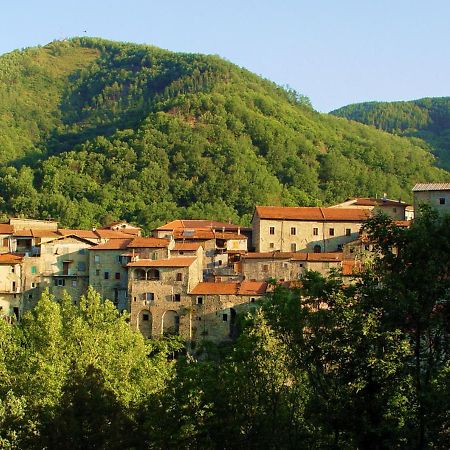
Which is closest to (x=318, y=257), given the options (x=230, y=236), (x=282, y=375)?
(x=230, y=236)

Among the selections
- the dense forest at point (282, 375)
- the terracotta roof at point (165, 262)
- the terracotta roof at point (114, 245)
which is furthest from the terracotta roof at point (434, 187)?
the dense forest at point (282, 375)

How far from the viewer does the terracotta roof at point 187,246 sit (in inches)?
2515

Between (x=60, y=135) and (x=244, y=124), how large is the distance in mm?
47592

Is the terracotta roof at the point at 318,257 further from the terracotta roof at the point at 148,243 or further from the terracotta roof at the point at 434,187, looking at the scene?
the terracotta roof at the point at 148,243

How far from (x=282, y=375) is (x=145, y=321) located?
3092 centimetres

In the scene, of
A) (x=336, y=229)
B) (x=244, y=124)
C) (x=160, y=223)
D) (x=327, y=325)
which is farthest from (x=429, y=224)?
(x=244, y=124)

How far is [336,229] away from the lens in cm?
6844

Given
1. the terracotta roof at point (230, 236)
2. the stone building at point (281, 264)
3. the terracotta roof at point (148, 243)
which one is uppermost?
the terracotta roof at point (230, 236)

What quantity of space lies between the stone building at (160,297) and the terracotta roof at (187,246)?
4.24 meters

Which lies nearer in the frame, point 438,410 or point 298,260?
point 438,410

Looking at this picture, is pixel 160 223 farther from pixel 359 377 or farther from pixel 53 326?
pixel 359 377

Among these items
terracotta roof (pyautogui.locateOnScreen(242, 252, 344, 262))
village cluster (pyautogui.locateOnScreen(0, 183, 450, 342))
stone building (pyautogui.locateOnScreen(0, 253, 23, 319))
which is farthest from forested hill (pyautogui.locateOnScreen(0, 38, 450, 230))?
terracotta roof (pyautogui.locateOnScreen(242, 252, 344, 262))

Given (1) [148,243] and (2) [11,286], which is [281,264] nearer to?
(1) [148,243]

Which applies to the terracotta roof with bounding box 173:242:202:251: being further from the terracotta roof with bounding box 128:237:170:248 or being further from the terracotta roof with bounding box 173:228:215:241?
the terracotta roof with bounding box 173:228:215:241
